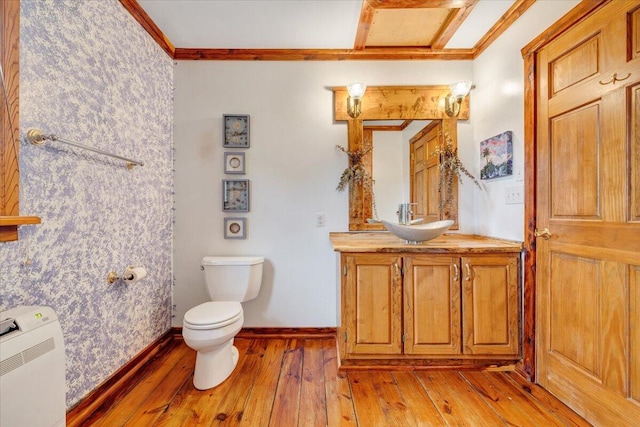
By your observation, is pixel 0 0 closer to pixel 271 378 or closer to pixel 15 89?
pixel 15 89

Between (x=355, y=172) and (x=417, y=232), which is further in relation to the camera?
(x=355, y=172)

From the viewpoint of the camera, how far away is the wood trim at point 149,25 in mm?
1732

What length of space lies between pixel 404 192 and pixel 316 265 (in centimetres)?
95

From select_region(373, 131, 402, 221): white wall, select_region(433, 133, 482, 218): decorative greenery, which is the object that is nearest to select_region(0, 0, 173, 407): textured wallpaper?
select_region(373, 131, 402, 221): white wall

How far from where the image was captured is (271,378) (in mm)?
1703

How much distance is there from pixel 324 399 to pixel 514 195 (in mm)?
Result: 1753

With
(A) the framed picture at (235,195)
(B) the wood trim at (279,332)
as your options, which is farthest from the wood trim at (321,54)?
(B) the wood trim at (279,332)

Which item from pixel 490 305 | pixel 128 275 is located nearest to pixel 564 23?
pixel 490 305

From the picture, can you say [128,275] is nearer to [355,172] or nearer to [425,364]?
[355,172]

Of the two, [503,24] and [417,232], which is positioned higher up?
[503,24]

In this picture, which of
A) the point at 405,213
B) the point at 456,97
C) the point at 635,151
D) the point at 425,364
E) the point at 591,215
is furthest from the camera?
the point at 456,97

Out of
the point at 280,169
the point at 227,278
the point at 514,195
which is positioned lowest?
the point at 227,278

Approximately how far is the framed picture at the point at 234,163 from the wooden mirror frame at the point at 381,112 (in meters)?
0.87

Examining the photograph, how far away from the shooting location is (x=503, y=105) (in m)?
1.91
